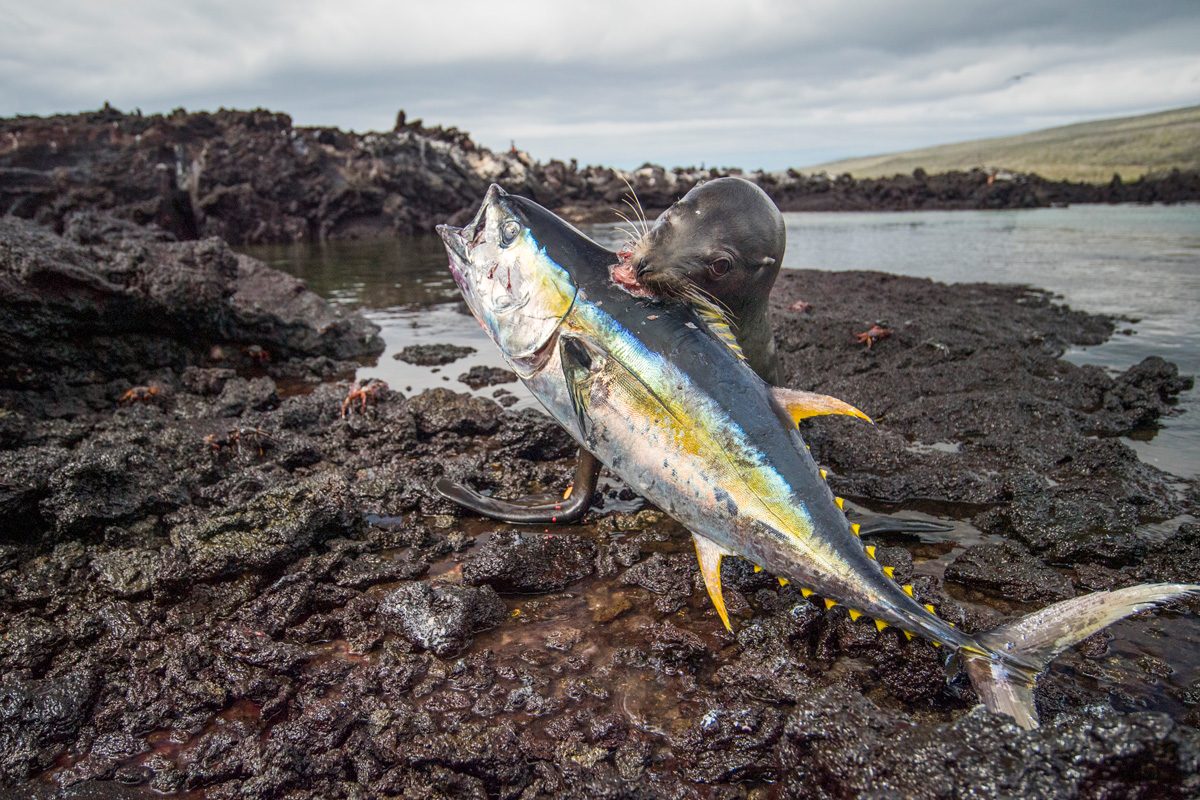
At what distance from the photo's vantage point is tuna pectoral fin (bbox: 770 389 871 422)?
2963mm

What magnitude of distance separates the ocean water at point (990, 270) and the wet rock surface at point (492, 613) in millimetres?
1774

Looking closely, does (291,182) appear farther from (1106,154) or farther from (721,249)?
(1106,154)

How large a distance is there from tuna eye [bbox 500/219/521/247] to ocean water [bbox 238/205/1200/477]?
0.97 meters

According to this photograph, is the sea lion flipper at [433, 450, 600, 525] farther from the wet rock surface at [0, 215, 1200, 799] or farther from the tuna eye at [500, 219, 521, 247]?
the tuna eye at [500, 219, 521, 247]

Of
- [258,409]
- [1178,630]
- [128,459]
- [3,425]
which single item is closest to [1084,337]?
[1178,630]

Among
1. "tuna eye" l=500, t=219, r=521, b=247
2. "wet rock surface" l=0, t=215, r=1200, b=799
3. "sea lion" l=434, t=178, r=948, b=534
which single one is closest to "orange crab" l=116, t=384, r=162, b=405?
"wet rock surface" l=0, t=215, r=1200, b=799

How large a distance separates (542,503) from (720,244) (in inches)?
76.2

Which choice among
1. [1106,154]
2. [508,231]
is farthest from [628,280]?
[1106,154]

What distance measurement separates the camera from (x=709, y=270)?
12.6ft

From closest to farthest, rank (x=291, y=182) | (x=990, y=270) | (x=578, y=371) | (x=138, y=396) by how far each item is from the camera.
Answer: (x=578, y=371)
(x=138, y=396)
(x=990, y=270)
(x=291, y=182)

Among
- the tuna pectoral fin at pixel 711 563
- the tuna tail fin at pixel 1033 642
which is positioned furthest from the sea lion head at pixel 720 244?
the tuna tail fin at pixel 1033 642

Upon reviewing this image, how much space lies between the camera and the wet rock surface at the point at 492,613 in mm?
2574

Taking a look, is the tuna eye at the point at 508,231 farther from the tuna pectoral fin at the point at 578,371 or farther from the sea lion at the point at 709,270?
the tuna pectoral fin at the point at 578,371

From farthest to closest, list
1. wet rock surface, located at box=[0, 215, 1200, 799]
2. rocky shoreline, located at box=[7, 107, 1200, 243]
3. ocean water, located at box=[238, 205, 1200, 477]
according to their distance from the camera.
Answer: rocky shoreline, located at box=[7, 107, 1200, 243] < ocean water, located at box=[238, 205, 1200, 477] < wet rock surface, located at box=[0, 215, 1200, 799]
